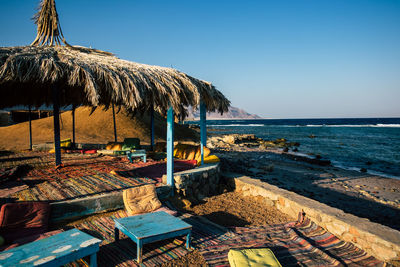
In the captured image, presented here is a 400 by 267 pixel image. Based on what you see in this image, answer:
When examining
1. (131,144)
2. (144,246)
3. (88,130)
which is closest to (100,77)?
(144,246)

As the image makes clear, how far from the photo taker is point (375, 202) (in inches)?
274

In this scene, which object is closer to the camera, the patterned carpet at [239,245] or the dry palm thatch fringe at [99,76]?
the patterned carpet at [239,245]

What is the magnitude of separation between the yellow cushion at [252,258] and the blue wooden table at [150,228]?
2.41 feet

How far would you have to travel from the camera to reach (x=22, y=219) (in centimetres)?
332

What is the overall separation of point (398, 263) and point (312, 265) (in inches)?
45.6

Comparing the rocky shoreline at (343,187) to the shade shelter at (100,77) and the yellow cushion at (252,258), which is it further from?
the yellow cushion at (252,258)

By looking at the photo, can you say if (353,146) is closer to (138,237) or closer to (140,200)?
(140,200)

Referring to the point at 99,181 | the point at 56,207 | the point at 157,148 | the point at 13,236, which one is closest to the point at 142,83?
the point at 99,181

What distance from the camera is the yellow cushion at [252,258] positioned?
2.63 meters

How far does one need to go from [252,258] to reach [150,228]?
4.46 ft

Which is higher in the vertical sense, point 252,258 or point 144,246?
point 252,258

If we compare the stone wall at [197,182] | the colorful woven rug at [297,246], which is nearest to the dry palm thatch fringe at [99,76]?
the stone wall at [197,182]

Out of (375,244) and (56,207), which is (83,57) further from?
(375,244)

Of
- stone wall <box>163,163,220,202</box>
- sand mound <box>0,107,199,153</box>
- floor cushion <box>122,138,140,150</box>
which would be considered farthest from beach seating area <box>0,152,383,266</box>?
sand mound <box>0,107,199,153</box>
